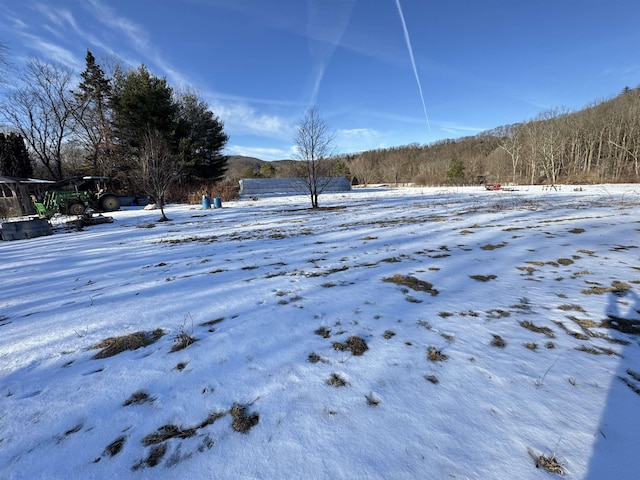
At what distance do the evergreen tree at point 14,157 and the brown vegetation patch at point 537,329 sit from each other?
3941cm

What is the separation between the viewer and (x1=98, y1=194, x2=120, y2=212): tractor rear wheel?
19.4 meters

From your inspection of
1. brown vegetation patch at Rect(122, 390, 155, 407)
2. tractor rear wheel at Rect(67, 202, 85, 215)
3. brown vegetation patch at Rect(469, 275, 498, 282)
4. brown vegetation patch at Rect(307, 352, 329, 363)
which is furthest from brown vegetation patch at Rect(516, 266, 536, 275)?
tractor rear wheel at Rect(67, 202, 85, 215)

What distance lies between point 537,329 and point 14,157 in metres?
41.8

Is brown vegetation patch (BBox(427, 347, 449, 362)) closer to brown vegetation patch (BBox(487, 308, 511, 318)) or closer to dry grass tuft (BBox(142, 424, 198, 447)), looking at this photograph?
Result: brown vegetation patch (BBox(487, 308, 511, 318))

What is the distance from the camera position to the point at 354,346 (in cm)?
255

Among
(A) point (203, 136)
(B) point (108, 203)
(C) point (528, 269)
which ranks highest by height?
(A) point (203, 136)

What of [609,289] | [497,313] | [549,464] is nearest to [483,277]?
[497,313]

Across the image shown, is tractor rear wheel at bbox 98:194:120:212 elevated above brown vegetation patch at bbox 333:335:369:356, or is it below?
above

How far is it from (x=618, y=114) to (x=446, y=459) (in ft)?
205

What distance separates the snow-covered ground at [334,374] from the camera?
151 centimetres

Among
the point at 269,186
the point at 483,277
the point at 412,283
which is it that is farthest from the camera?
the point at 269,186

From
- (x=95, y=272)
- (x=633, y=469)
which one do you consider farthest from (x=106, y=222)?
(x=633, y=469)

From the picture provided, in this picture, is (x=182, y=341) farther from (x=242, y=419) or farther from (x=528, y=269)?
(x=528, y=269)

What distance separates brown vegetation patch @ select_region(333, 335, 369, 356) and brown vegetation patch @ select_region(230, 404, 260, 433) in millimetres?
969
